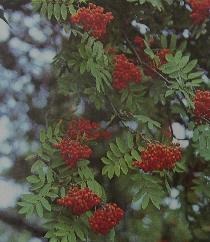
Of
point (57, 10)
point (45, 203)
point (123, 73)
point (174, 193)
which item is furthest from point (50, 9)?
point (174, 193)

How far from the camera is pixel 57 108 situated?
1595 millimetres

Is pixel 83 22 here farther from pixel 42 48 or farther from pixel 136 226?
pixel 136 226

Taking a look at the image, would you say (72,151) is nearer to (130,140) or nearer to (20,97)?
(130,140)

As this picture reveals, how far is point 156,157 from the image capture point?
1363mm

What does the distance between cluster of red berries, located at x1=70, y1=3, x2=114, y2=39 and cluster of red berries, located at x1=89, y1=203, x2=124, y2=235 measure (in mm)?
399

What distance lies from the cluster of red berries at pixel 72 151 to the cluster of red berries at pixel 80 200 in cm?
8

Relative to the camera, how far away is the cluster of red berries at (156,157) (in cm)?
136

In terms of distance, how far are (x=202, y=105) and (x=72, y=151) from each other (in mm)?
325

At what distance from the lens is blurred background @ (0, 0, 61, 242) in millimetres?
1552

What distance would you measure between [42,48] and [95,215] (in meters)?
0.54

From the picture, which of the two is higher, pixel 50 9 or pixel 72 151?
pixel 50 9

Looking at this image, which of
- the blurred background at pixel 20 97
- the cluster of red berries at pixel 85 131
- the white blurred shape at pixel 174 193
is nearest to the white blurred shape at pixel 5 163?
the blurred background at pixel 20 97

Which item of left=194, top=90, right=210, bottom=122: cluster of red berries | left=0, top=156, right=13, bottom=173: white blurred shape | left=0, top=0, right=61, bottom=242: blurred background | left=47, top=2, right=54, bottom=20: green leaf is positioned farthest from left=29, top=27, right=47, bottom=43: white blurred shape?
left=194, top=90, right=210, bottom=122: cluster of red berries

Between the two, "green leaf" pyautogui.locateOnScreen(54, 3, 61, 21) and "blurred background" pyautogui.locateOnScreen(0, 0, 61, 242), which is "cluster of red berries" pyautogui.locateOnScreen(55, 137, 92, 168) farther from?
"green leaf" pyautogui.locateOnScreen(54, 3, 61, 21)
